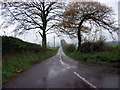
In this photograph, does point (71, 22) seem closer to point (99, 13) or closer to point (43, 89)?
point (99, 13)

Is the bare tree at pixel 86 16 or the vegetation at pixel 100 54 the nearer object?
the vegetation at pixel 100 54

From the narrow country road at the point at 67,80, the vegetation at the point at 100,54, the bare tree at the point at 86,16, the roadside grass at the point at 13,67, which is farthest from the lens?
the bare tree at the point at 86,16

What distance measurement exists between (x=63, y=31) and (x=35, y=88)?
54.2 ft

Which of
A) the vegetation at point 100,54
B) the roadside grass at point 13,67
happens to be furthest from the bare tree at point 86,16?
the roadside grass at point 13,67

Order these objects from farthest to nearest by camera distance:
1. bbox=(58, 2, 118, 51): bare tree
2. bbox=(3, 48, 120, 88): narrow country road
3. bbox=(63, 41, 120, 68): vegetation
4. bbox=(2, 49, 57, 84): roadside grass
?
1. bbox=(58, 2, 118, 51): bare tree
2. bbox=(63, 41, 120, 68): vegetation
3. bbox=(2, 49, 57, 84): roadside grass
4. bbox=(3, 48, 120, 88): narrow country road

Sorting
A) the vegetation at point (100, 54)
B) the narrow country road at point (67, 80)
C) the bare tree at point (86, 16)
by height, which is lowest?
the narrow country road at point (67, 80)

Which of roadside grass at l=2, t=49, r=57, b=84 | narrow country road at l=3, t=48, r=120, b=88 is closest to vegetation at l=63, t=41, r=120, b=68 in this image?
narrow country road at l=3, t=48, r=120, b=88

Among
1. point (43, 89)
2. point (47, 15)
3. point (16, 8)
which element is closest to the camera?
point (43, 89)

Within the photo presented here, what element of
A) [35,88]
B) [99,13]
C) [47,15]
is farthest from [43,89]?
[47,15]

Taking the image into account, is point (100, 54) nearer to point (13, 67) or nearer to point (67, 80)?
point (67, 80)

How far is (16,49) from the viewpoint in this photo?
8.03 meters

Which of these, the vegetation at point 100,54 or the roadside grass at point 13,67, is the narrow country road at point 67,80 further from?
the vegetation at point 100,54

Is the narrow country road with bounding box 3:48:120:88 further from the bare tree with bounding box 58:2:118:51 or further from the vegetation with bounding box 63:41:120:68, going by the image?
the bare tree with bounding box 58:2:118:51

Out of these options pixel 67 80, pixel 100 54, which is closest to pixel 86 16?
pixel 100 54
